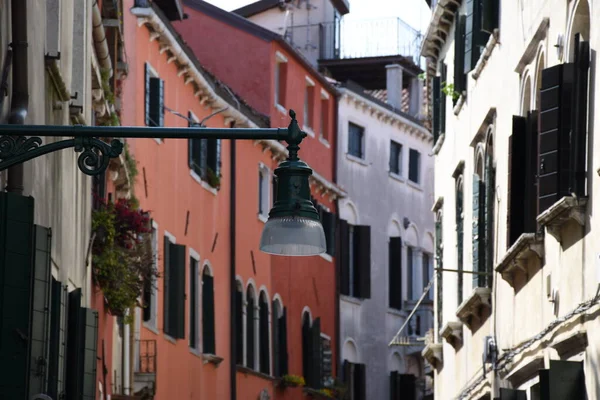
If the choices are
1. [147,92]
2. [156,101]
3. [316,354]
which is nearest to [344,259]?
[316,354]

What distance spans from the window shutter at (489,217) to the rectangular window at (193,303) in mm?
10083

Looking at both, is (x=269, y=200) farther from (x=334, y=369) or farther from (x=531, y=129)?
(x=531, y=129)

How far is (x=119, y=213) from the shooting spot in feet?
64.6

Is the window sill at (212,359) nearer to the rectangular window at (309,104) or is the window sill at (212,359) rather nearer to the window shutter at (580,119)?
the rectangular window at (309,104)

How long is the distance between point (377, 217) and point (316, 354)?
19.5 feet

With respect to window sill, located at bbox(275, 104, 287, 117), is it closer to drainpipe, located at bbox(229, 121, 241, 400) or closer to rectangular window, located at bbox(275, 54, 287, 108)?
rectangular window, located at bbox(275, 54, 287, 108)

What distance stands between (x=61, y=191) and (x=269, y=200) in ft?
62.3

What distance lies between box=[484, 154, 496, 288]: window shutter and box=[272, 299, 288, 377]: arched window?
50.0 ft

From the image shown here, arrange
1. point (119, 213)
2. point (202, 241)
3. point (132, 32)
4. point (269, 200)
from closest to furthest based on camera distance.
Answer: point (119, 213) < point (132, 32) < point (202, 241) < point (269, 200)

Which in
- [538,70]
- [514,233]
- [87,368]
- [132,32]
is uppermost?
[132,32]

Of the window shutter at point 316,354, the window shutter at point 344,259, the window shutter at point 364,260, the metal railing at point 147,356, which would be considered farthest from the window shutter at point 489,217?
the window shutter at point 364,260

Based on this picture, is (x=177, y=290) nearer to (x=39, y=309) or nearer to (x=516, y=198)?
(x=516, y=198)

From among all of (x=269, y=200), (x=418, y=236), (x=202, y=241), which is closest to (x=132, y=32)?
(x=202, y=241)

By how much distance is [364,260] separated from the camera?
39375mm
